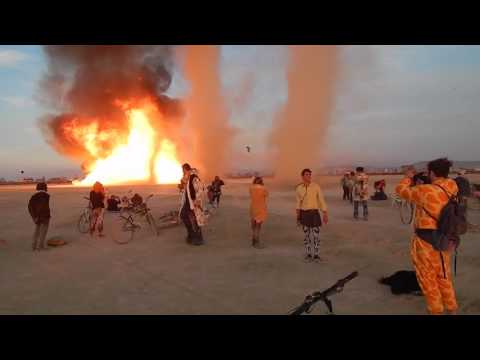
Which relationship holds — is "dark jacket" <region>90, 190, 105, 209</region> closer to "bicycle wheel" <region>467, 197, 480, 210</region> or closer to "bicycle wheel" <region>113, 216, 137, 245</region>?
"bicycle wheel" <region>113, 216, 137, 245</region>

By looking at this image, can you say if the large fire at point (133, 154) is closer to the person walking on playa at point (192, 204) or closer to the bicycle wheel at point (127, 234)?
the bicycle wheel at point (127, 234)

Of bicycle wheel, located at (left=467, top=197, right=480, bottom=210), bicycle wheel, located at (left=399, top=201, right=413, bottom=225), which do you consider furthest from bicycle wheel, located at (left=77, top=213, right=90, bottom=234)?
bicycle wheel, located at (left=467, top=197, right=480, bottom=210)

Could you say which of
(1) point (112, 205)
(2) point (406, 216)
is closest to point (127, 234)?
(1) point (112, 205)

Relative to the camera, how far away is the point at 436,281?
4.85m

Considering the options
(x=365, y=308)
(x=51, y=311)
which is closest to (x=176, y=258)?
(x=51, y=311)

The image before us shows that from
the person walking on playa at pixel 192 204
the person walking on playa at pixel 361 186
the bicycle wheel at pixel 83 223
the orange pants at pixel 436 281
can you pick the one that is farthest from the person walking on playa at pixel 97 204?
the orange pants at pixel 436 281

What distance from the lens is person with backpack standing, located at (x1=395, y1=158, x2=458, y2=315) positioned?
4727 mm

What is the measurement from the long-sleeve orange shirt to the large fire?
46557mm

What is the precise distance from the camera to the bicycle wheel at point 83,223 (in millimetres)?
12656

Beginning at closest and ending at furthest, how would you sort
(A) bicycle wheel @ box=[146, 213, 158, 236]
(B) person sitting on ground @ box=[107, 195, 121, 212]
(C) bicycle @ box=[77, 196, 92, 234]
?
(A) bicycle wheel @ box=[146, 213, 158, 236]
(C) bicycle @ box=[77, 196, 92, 234]
(B) person sitting on ground @ box=[107, 195, 121, 212]

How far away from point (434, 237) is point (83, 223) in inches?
A: 460

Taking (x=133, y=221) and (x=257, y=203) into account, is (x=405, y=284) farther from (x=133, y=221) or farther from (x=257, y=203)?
(x=133, y=221)

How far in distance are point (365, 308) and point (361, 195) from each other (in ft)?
29.2

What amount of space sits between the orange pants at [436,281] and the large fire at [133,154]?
4663cm
